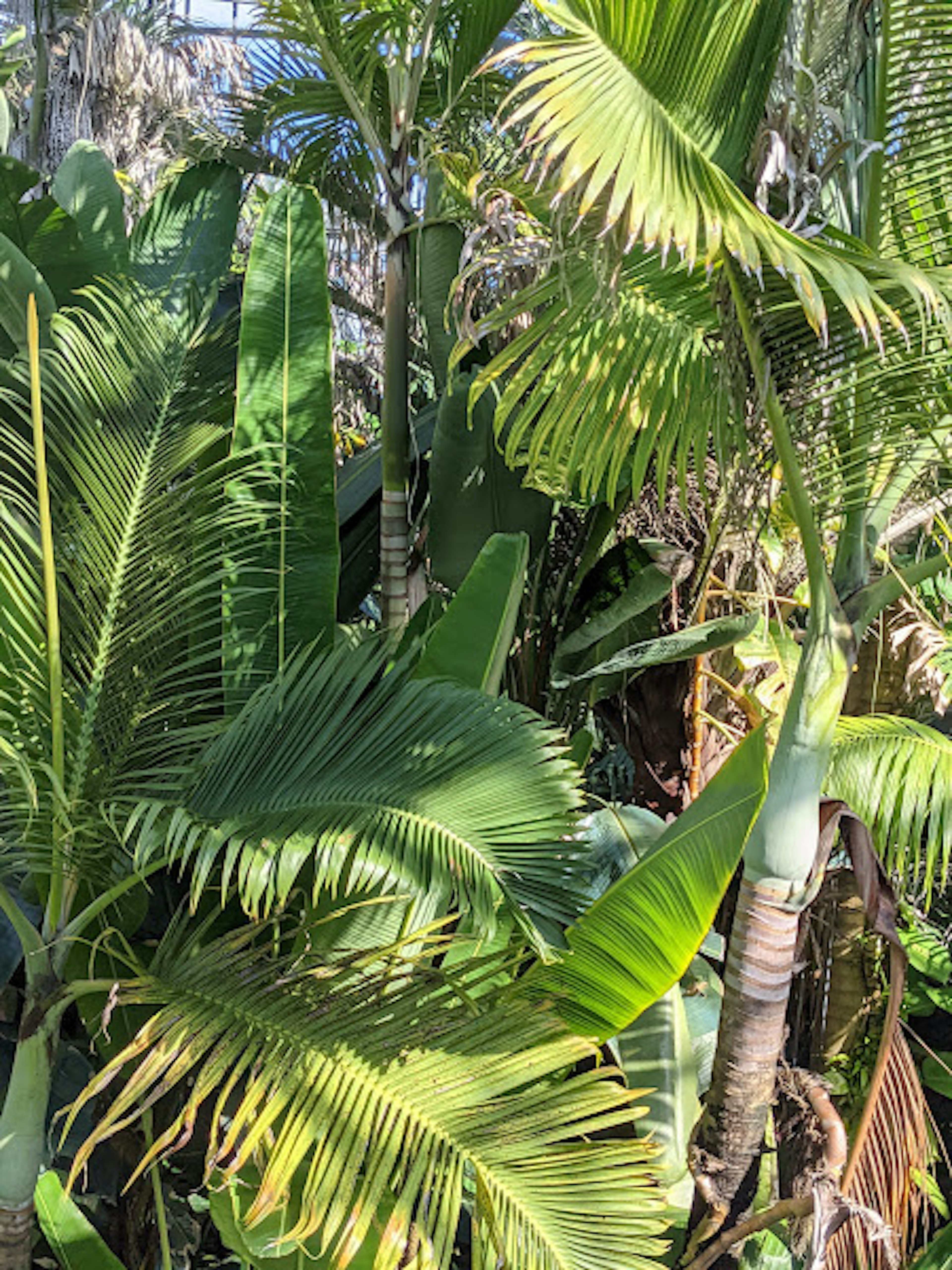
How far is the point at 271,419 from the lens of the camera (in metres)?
2.12

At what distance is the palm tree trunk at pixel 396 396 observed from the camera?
2.52 metres

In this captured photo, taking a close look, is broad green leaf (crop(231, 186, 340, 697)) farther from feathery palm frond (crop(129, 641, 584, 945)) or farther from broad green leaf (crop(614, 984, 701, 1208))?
broad green leaf (crop(614, 984, 701, 1208))

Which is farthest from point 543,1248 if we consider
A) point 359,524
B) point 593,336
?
point 359,524

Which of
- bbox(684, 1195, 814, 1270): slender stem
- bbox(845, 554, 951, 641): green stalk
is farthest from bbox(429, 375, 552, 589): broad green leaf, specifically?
bbox(684, 1195, 814, 1270): slender stem

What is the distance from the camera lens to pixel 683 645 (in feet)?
7.36

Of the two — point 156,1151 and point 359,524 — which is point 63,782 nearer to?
point 156,1151

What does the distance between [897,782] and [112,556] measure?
1.52m

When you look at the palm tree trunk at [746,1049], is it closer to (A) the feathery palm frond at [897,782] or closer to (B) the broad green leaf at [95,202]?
(A) the feathery palm frond at [897,782]

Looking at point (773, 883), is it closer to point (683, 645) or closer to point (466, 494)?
point (683, 645)

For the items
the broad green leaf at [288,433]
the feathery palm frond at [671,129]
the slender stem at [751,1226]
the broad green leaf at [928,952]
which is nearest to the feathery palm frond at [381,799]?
the broad green leaf at [288,433]

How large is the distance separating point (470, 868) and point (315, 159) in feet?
7.86

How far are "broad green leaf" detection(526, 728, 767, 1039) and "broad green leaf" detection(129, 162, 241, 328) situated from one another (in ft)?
5.63

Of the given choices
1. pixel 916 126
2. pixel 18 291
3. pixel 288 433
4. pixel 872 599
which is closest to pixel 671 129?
pixel 916 126

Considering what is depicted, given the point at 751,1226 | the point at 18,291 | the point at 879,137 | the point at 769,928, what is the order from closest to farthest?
the point at 879,137
the point at 769,928
the point at 751,1226
the point at 18,291
